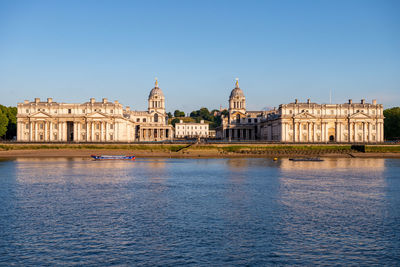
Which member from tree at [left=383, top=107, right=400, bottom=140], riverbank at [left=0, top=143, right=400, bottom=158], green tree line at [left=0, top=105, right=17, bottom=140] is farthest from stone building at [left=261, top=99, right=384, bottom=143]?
green tree line at [left=0, top=105, right=17, bottom=140]

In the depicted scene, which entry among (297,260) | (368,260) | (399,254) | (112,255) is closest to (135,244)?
(112,255)

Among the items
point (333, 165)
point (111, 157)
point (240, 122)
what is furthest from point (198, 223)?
point (240, 122)

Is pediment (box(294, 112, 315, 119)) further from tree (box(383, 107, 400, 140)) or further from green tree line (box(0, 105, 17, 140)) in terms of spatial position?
green tree line (box(0, 105, 17, 140))

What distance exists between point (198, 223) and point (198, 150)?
71.6 m

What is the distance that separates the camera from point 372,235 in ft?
79.3

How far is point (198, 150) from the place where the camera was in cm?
9850

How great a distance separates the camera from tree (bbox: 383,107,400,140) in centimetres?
12269

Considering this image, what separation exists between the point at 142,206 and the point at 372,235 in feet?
55.3

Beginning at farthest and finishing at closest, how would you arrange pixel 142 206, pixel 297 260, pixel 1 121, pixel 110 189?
pixel 1 121, pixel 110 189, pixel 142 206, pixel 297 260

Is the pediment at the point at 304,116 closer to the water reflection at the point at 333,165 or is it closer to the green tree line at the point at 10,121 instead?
the water reflection at the point at 333,165

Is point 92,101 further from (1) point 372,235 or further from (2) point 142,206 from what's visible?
(1) point 372,235

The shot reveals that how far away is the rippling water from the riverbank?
49.7 metres

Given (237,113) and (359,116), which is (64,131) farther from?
(359,116)

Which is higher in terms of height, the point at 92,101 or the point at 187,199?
the point at 92,101
